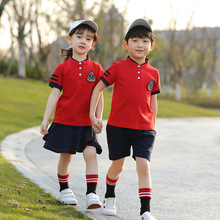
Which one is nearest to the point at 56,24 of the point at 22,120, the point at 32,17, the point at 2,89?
the point at 32,17

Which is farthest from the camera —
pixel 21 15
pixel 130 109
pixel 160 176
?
pixel 21 15

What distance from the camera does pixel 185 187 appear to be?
19.0ft

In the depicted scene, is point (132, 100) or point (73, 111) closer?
point (132, 100)

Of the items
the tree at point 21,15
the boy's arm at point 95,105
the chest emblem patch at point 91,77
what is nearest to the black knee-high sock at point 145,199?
the boy's arm at point 95,105

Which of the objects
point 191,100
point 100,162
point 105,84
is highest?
point 105,84

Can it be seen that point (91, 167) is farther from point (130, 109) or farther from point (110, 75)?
point (110, 75)

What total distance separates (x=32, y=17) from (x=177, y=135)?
2012cm

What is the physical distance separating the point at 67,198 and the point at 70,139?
0.60 meters

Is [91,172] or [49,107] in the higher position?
[49,107]

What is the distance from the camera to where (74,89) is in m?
4.18

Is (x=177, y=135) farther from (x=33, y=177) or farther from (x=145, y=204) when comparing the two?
(x=145, y=204)

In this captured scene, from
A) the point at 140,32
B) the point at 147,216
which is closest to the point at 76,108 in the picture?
the point at 140,32

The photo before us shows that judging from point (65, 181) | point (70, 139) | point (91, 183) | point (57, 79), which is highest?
point (57, 79)

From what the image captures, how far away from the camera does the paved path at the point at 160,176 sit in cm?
455
